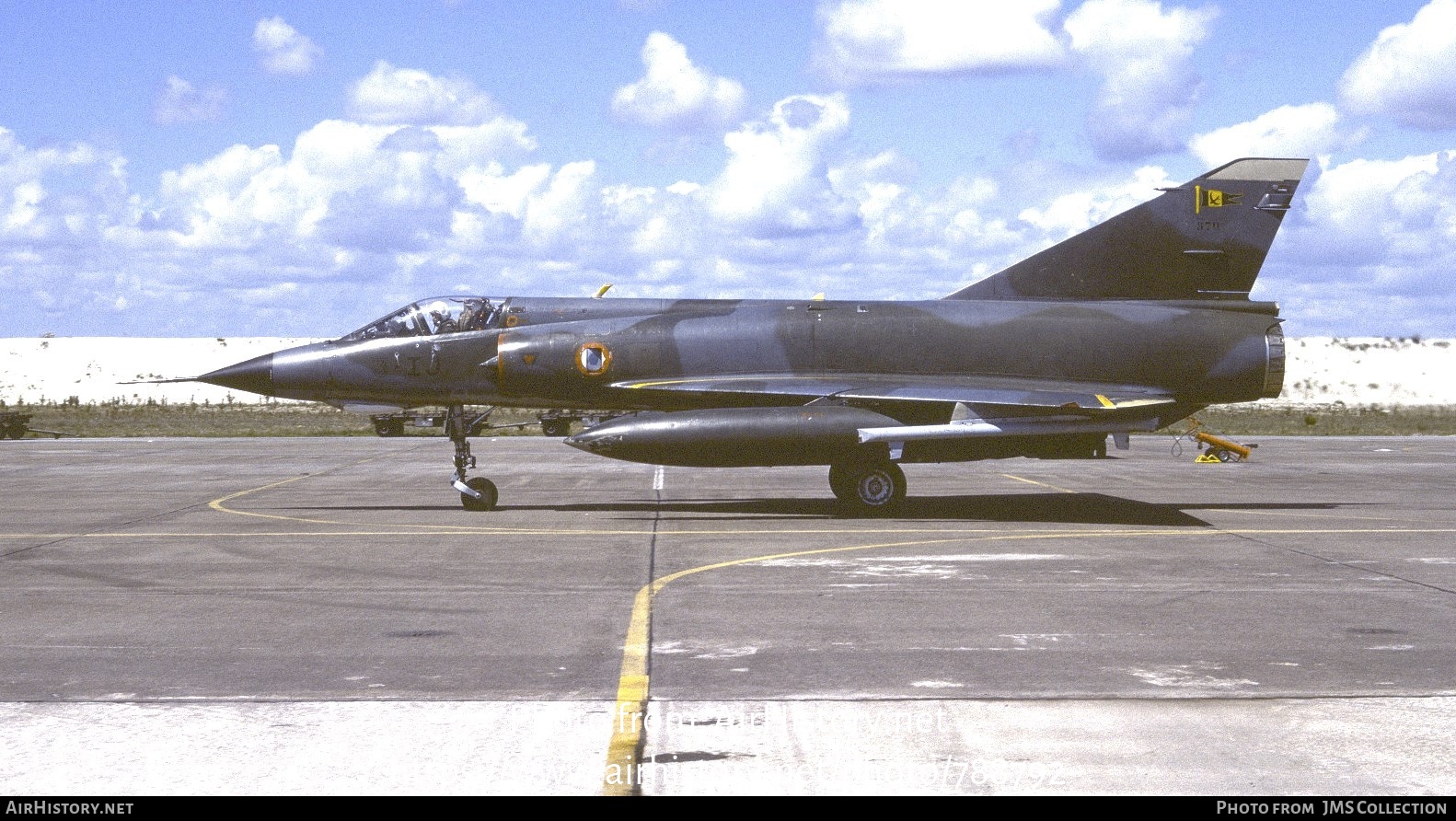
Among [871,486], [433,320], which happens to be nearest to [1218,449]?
[871,486]

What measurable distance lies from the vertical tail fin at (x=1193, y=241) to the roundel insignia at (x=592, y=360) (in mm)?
6289

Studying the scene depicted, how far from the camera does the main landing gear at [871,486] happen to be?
1989cm

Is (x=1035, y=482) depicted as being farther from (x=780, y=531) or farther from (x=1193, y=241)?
(x=780, y=531)

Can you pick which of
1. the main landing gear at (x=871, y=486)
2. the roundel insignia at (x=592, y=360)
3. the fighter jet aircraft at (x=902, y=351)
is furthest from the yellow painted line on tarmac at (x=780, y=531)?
the roundel insignia at (x=592, y=360)

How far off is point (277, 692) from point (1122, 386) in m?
14.8

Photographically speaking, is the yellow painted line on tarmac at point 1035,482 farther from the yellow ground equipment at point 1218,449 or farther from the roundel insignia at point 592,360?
the roundel insignia at point 592,360

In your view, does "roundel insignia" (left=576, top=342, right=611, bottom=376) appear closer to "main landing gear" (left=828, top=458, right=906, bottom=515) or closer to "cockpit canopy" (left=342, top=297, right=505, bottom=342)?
"cockpit canopy" (left=342, top=297, right=505, bottom=342)

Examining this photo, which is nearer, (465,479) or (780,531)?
(780,531)

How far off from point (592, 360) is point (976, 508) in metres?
5.89

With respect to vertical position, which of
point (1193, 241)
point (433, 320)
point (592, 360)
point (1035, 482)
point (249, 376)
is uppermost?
point (1193, 241)

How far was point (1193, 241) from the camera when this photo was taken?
68.1ft

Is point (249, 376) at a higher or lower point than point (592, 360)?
lower

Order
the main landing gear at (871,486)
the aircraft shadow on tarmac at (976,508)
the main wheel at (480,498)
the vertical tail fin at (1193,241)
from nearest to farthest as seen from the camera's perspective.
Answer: the aircraft shadow on tarmac at (976,508) → the main landing gear at (871,486) → the main wheel at (480,498) → the vertical tail fin at (1193,241)

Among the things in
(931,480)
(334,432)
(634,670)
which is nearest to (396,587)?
(634,670)
